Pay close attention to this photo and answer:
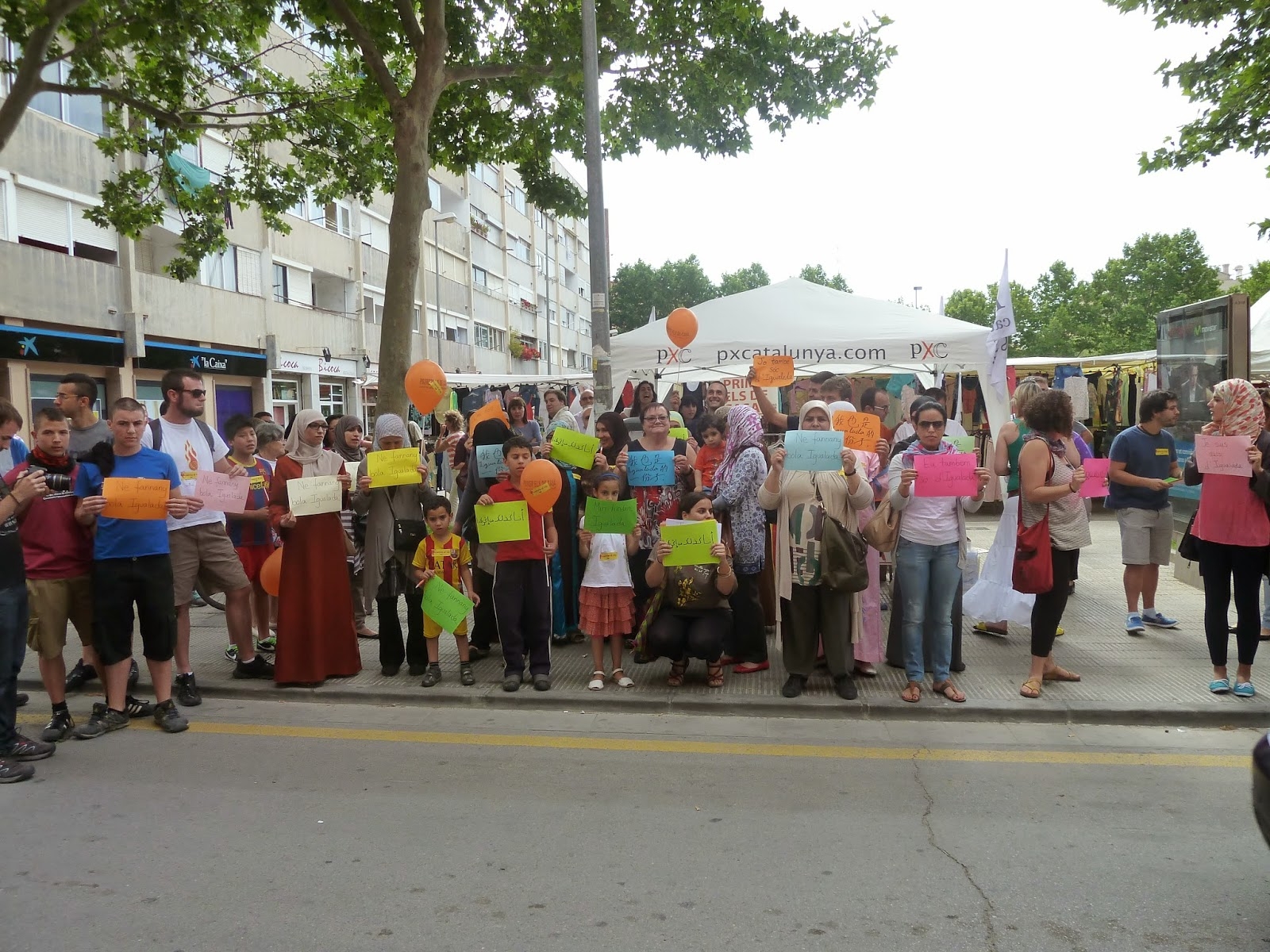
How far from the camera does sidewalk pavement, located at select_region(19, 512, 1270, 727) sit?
5.49 metres

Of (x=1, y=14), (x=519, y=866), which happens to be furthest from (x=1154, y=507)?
(x=1, y=14)

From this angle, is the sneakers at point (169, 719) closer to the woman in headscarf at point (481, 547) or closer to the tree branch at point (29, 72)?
the woman in headscarf at point (481, 547)

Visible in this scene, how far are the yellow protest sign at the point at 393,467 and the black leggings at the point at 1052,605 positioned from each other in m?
4.26

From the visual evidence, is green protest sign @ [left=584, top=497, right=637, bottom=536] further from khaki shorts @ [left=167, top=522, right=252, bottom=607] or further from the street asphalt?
khaki shorts @ [left=167, top=522, right=252, bottom=607]

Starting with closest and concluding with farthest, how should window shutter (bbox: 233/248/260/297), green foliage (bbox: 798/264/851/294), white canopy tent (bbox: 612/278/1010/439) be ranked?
white canopy tent (bbox: 612/278/1010/439)
window shutter (bbox: 233/248/260/297)
green foliage (bbox: 798/264/851/294)

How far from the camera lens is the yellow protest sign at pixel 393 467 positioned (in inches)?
246

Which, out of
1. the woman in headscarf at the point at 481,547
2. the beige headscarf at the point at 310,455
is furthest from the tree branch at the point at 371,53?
the beige headscarf at the point at 310,455

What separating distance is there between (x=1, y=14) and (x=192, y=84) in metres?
2.41

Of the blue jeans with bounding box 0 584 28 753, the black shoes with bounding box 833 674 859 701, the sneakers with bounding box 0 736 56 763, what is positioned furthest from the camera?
the black shoes with bounding box 833 674 859 701

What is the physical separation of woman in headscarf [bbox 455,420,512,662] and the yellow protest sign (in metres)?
0.50

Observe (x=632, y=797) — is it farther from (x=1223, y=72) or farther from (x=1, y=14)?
(x=1223, y=72)

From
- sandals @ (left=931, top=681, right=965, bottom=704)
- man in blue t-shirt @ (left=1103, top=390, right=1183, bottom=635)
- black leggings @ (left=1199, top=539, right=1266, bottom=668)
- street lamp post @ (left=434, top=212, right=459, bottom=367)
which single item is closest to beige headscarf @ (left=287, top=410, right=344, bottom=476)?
sandals @ (left=931, top=681, right=965, bottom=704)

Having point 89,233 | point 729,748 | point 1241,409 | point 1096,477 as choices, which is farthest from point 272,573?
point 89,233

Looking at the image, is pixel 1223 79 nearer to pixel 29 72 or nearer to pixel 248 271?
pixel 29 72
